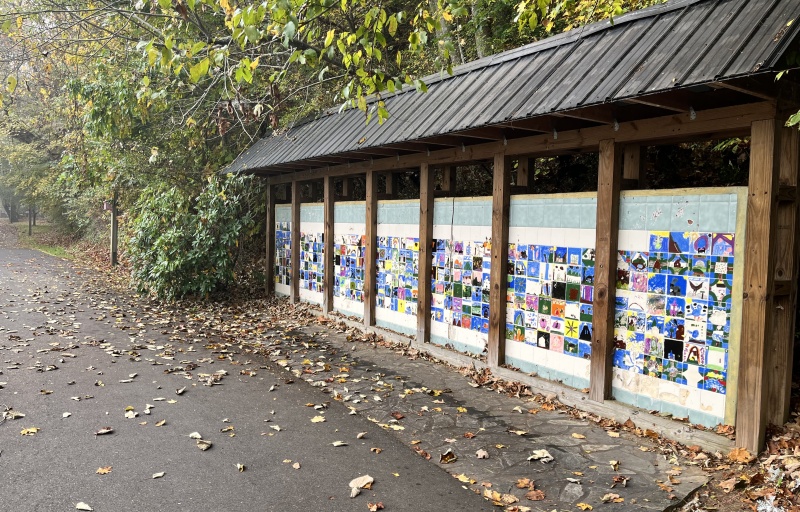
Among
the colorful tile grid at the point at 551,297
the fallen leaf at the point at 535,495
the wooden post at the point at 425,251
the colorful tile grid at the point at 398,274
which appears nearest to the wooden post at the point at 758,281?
the colorful tile grid at the point at 551,297

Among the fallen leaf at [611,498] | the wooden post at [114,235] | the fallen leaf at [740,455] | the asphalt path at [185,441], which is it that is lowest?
the asphalt path at [185,441]

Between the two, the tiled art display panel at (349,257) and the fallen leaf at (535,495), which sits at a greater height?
the tiled art display panel at (349,257)

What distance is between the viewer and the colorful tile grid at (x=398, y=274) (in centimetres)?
907

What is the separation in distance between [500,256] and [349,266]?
426 cm

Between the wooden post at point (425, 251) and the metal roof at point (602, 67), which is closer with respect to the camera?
the metal roof at point (602, 67)

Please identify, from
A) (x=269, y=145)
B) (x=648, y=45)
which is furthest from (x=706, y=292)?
(x=269, y=145)

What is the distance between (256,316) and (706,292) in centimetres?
898

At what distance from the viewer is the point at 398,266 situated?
943 centimetres

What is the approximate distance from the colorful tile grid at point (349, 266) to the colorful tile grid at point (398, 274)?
2.13 ft

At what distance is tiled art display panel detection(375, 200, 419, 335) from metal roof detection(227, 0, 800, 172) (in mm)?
1291

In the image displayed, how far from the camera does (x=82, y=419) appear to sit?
18.9ft

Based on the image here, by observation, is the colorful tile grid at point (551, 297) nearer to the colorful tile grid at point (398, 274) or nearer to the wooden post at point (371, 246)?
the colorful tile grid at point (398, 274)

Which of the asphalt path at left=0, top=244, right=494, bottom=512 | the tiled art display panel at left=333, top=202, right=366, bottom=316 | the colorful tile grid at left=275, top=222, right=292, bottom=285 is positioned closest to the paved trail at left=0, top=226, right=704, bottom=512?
the asphalt path at left=0, top=244, right=494, bottom=512

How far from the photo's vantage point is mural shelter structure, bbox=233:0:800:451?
15.2 ft
